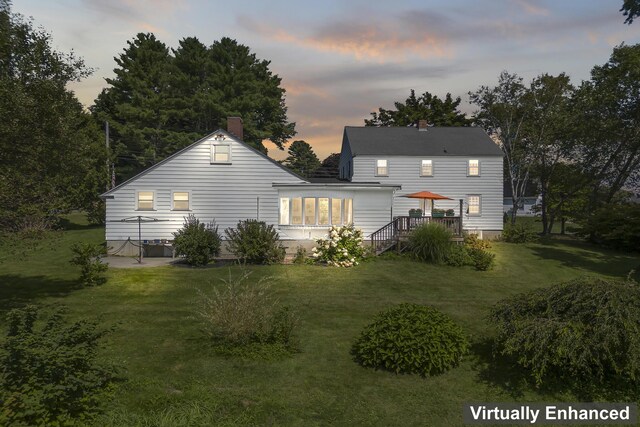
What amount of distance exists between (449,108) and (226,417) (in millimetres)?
53036

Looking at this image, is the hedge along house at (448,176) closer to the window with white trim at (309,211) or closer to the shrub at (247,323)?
the window with white trim at (309,211)

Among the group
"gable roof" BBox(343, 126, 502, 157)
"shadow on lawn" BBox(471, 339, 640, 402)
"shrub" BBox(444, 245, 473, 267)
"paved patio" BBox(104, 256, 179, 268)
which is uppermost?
"gable roof" BBox(343, 126, 502, 157)

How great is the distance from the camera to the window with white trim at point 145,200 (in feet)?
82.2

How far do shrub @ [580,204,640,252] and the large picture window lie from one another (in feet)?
58.4

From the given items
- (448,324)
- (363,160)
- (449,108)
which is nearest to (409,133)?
(363,160)

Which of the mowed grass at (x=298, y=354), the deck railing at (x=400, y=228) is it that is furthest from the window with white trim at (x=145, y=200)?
the deck railing at (x=400, y=228)

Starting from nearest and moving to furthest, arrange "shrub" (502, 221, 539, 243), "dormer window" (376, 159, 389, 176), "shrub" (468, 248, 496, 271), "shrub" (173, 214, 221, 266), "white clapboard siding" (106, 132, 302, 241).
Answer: "shrub" (173, 214, 221, 266) → "shrub" (468, 248, 496, 271) → "white clapboard siding" (106, 132, 302, 241) → "shrub" (502, 221, 539, 243) → "dormer window" (376, 159, 389, 176)

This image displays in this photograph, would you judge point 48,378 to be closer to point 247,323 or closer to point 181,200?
point 247,323

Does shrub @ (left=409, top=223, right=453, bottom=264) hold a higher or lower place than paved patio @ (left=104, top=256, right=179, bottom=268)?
higher

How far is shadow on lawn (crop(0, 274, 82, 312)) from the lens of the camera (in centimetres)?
1491

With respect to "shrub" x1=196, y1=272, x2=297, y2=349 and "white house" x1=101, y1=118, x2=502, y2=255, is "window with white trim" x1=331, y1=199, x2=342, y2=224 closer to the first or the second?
"white house" x1=101, y1=118, x2=502, y2=255

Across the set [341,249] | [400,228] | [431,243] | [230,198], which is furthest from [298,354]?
[230,198]

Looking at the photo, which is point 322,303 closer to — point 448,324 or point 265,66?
point 448,324

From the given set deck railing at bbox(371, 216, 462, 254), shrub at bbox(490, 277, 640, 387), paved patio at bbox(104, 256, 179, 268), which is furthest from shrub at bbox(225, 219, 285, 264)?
shrub at bbox(490, 277, 640, 387)
